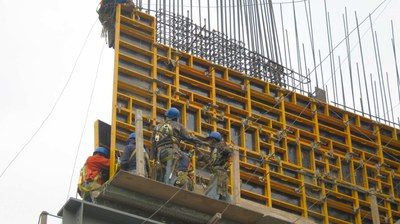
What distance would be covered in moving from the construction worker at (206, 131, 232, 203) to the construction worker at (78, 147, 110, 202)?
7.74ft

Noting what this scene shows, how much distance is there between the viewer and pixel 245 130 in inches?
945

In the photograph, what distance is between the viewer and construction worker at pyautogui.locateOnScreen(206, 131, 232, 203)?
20.2 meters

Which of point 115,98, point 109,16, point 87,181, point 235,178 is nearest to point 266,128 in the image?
point 235,178

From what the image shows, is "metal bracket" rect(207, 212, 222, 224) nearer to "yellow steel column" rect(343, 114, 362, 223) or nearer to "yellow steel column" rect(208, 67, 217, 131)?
"yellow steel column" rect(208, 67, 217, 131)

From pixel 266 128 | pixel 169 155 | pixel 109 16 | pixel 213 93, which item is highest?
pixel 109 16

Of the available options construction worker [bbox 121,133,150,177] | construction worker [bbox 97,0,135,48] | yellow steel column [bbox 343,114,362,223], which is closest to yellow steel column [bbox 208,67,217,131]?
construction worker [bbox 97,0,135,48]

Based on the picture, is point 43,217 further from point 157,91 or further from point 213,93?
point 213,93

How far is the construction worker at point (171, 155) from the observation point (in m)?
19.7

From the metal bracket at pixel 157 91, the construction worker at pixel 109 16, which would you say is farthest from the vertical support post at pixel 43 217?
the construction worker at pixel 109 16

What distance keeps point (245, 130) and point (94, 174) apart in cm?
508

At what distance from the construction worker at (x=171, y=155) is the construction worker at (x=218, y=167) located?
0.50 meters

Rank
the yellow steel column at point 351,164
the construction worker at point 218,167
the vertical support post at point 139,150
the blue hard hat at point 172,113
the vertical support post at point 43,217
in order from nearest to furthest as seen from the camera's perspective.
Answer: the vertical support post at point 43,217 → the vertical support post at point 139,150 → the construction worker at point 218,167 → the blue hard hat at point 172,113 → the yellow steel column at point 351,164

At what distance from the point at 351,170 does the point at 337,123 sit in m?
1.55

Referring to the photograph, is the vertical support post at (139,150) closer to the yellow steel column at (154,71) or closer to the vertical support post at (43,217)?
the vertical support post at (43,217)
